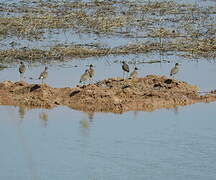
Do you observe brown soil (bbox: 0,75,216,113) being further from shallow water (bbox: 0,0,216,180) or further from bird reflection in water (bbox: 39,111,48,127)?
bird reflection in water (bbox: 39,111,48,127)

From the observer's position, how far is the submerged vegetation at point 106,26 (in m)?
23.3

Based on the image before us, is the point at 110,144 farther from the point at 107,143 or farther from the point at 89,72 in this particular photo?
the point at 89,72

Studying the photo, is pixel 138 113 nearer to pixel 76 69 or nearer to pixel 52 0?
pixel 76 69

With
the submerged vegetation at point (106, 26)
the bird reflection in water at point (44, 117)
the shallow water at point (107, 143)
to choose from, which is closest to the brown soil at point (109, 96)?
the shallow water at point (107, 143)

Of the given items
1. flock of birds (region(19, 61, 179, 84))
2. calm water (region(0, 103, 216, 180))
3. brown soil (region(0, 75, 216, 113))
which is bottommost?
calm water (region(0, 103, 216, 180))

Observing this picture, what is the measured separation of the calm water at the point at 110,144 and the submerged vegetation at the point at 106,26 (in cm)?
621

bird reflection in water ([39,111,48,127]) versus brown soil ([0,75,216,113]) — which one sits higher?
brown soil ([0,75,216,113])

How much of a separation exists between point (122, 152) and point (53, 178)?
200 centimetres

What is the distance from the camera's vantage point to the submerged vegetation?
76.3 feet

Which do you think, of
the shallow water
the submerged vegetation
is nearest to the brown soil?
the shallow water

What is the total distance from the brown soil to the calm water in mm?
353

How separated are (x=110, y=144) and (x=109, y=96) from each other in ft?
9.93

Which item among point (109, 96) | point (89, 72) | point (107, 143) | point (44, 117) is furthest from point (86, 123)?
point (89, 72)

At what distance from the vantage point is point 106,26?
26547 mm
